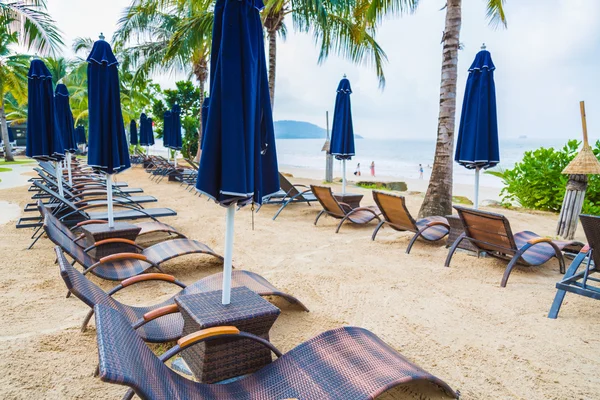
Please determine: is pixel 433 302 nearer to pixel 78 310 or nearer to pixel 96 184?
pixel 78 310

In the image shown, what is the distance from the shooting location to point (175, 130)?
51.5ft

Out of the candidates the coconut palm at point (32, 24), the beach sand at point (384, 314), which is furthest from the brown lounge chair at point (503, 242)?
the coconut palm at point (32, 24)

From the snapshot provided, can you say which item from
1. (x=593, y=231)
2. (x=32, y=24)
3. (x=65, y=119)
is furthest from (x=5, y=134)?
(x=593, y=231)

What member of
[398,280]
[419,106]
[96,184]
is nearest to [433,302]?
[398,280]

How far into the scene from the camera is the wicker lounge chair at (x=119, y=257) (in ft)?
11.8

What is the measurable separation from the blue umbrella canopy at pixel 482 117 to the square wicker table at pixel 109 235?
15.8ft

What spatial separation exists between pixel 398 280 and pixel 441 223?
64.8 inches

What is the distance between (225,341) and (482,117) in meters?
5.08

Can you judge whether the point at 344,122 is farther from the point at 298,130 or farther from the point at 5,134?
the point at 298,130

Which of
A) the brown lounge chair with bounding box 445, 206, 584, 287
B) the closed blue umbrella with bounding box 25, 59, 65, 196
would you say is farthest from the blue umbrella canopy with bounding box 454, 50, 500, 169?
the closed blue umbrella with bounding box 25, 59, 65, 196

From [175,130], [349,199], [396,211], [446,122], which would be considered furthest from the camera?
[175,130]

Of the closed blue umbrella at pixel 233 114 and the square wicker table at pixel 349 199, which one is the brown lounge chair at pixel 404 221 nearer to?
the square wicker table at pixel 349 199

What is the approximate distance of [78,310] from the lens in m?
3.35

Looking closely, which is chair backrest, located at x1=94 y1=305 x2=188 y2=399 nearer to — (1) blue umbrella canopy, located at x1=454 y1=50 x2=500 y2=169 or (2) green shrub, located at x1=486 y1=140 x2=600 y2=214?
(1) blue umbrella canopy, located at x1=454 y1=50 x2=500 y2=169
